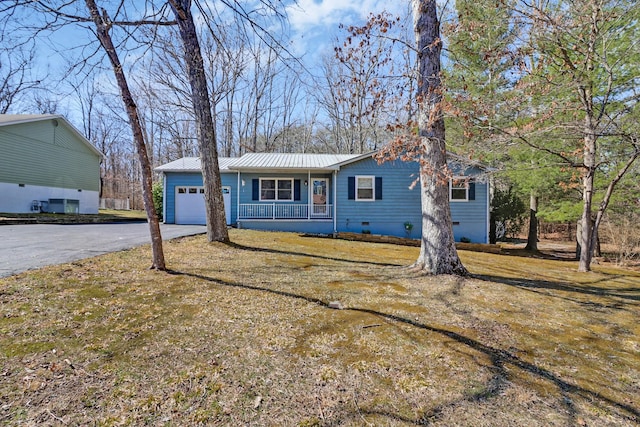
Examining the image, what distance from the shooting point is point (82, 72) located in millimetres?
5504

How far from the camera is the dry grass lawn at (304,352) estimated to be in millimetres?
1938

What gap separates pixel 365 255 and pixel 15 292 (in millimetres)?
6524

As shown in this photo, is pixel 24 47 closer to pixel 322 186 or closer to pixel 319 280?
pixel 319 280

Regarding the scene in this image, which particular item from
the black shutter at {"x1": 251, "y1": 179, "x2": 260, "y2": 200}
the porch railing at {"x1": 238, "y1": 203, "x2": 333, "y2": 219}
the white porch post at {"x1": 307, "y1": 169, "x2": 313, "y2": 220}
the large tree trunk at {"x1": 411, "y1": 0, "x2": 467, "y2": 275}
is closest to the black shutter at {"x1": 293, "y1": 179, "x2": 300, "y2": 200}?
the white porch post at {"x1": 307, "y1": 169, "x2": 313, "y2": 220}

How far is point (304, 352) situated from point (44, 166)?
21.4 metres

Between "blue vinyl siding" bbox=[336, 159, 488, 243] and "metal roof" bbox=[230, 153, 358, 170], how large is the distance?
1029 millimetres

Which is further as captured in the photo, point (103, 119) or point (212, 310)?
point (103, 119)

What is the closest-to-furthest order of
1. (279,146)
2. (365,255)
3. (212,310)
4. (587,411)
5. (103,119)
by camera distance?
1. (587,411)
2. (212,310)
3. (365,255)
4. (279,146)
5. (103,119)

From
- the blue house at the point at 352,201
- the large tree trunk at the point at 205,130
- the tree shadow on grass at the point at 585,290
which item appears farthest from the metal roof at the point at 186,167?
the tree shadow on grass at the point at 585,290

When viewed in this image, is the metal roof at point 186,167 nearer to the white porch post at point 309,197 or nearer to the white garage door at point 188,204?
the white garage door at point 188,204

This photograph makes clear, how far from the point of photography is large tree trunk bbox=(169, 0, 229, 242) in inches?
276

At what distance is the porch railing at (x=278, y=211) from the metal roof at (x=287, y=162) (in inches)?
68.0

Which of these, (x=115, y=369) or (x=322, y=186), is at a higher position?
(x=322, y=186)

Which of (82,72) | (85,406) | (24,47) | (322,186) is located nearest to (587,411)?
(85,406)
